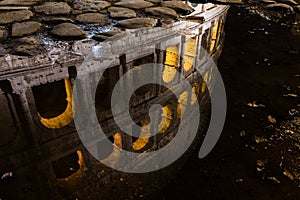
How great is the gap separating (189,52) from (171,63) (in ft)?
1.85

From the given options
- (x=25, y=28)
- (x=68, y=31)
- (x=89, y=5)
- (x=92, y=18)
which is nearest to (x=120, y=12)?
(x=92, y=18)

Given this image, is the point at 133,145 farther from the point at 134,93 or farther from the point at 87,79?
the point at 87,79

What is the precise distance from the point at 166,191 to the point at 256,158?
735 mm

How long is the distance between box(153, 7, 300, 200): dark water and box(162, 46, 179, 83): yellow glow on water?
23.5 inches

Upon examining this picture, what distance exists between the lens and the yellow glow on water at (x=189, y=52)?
3.48 metres

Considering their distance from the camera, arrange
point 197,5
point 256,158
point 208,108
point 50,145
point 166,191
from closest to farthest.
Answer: point 166,191 → point 256,158 → point 50,145 → point 208,108 → point 197,5

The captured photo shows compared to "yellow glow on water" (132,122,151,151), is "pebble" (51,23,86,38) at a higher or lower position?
higher

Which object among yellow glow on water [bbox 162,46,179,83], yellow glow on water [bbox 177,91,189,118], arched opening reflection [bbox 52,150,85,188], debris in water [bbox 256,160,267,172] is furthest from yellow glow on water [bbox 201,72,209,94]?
arched opening reflection [bbox 52,150,85,188]

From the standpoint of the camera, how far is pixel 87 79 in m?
2.57

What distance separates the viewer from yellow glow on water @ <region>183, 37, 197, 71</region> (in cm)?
348

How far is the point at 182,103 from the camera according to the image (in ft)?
8.26

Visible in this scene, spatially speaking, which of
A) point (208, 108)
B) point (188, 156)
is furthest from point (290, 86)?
point (188, 156)

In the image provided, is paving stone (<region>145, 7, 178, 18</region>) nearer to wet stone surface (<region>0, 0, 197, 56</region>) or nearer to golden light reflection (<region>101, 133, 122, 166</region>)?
wet stone surface (<region>0, 0, 197, 56</region>)

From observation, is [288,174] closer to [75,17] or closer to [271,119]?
[271,119]
